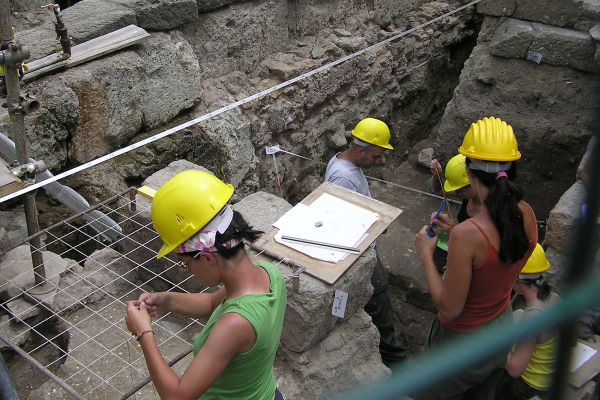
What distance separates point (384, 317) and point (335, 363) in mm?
1045

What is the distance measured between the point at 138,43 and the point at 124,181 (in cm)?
94

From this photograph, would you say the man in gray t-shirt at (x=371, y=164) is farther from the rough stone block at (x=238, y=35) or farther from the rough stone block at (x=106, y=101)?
the rough stone block at (x=238, y=35)

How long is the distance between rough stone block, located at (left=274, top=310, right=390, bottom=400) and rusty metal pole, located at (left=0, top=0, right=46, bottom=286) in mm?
1302

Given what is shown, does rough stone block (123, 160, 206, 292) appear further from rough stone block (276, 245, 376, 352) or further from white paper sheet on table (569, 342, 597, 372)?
white paper sheet on table (569, 342, 597, 372)

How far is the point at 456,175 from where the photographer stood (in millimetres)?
3688

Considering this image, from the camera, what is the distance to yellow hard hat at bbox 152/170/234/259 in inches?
82.4

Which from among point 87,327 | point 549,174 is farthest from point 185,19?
point 549,174

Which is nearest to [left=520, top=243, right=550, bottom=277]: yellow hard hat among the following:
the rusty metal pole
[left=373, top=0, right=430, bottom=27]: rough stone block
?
the rusty metal pole

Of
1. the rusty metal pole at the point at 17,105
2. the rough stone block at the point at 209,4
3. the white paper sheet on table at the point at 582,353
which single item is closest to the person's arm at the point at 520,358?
the white paper sheet on table at the point at 582,353

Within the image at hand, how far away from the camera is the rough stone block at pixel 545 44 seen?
5.48 meters

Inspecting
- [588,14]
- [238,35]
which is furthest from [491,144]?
[588,14]

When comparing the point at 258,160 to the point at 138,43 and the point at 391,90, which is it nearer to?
the point at 138,43

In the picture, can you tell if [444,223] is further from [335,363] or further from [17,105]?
[17,105]

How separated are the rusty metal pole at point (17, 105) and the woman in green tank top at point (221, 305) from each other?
1097mm
